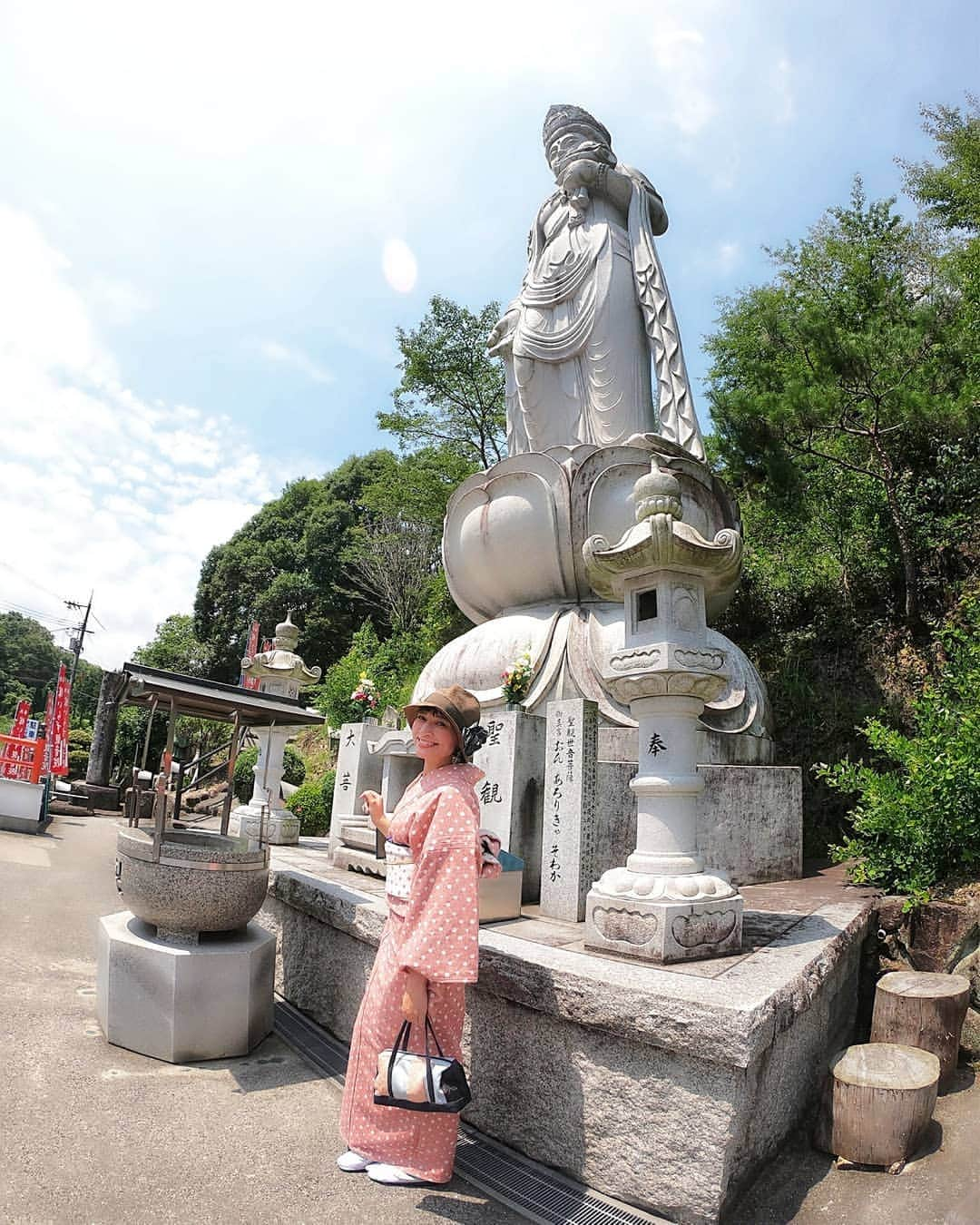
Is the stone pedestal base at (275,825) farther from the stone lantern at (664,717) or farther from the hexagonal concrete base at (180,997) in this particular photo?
the stone lantern at (664,717)

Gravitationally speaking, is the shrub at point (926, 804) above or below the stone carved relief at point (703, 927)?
above

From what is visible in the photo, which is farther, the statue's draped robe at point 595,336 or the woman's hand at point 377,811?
the statue's draped robe at point 595,336

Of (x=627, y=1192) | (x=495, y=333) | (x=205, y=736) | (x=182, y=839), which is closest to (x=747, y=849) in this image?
(x=627, y=1192)

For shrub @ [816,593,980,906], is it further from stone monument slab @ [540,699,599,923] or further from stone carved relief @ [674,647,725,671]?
stone carved relief @ [674,647,725,671]

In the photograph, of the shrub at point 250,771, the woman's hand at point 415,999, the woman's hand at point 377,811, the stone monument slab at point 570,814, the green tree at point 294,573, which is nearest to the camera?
the woman's hand at point 415,999

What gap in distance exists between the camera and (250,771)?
13.5 metres

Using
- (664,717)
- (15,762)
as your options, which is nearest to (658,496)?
(664,717)

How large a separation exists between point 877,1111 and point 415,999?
1837mm

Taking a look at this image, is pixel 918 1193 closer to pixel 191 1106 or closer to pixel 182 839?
pixel 191 1106

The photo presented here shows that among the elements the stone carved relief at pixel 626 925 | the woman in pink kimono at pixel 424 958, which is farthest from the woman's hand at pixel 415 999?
the stone carved relief at pixel 626 925

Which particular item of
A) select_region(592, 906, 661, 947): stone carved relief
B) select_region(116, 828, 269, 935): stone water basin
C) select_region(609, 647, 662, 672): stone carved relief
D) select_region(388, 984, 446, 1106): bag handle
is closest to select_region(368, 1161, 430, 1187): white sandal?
select_region(388, 984, 446, 1106): bag handle

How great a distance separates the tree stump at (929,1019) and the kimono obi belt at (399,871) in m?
2.36

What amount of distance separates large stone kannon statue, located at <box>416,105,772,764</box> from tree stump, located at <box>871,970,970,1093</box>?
1941 mm

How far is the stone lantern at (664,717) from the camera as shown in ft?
11.1
